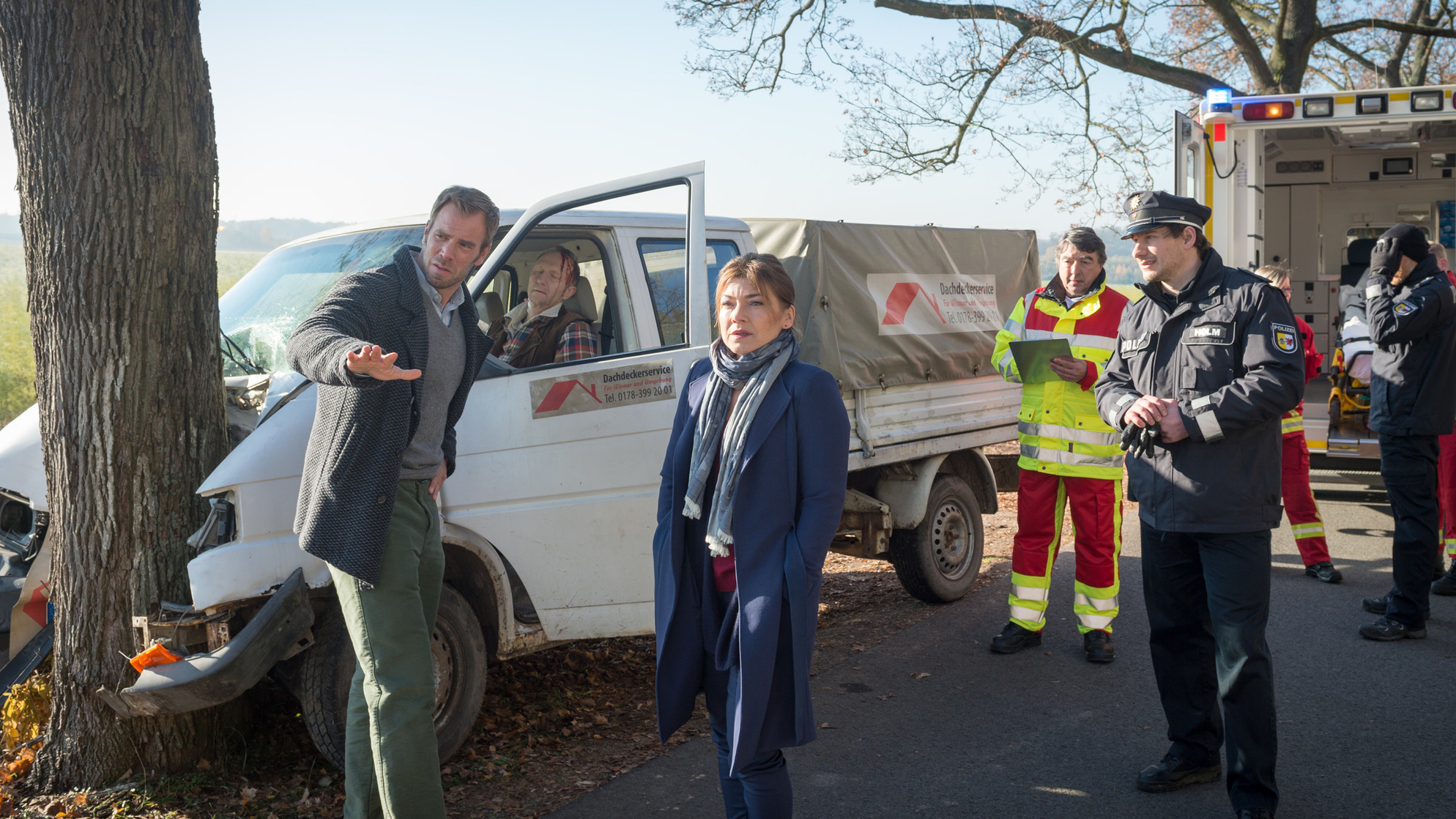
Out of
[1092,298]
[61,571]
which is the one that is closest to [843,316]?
[1092,298]

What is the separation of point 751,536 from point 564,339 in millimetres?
1895

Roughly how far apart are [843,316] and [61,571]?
12.6ft

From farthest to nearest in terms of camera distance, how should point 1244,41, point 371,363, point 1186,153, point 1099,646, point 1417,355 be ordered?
point 1244,41 → point 1186,153 → point 1417,355 → point 1099,646 → point 371,363

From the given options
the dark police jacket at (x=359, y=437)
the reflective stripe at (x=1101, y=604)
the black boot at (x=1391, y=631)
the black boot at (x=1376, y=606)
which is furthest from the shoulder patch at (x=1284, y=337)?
the black boot at (x=1376, y=606)

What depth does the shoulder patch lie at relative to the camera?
11.4 ft

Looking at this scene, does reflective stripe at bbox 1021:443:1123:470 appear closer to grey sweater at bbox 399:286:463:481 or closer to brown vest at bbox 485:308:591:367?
brown vest at bbox 485:308:591:367

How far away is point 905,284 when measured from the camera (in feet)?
20.9

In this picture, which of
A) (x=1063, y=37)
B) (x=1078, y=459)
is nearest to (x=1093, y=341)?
(x=1078, y=459)

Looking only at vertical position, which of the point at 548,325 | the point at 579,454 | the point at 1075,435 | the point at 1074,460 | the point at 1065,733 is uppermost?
the point at 548,325

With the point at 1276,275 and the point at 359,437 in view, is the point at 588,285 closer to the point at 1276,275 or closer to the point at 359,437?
the point at 359,437

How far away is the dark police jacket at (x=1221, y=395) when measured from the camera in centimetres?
344

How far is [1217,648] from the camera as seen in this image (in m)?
3.58

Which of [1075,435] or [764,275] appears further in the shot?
[1075,435]

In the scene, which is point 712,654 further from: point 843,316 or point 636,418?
point 843,316
